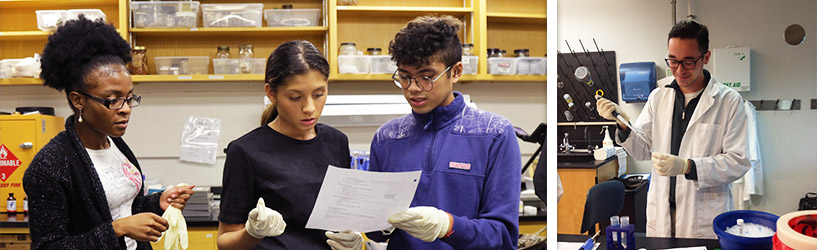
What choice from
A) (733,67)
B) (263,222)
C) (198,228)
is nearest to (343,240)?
(263,222)

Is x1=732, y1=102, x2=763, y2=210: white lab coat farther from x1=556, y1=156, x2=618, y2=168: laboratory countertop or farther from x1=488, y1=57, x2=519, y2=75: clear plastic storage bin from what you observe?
x1=488, y1=57, x2=519, y2=75: clear plastic storage bin

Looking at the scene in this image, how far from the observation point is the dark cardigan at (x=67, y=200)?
4.99 ft

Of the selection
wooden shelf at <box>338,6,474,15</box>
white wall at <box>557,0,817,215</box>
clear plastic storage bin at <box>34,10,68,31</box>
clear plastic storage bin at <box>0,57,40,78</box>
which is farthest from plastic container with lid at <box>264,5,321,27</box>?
white wall at <box>557,0,817,215</box>

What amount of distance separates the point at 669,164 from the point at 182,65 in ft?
10.5

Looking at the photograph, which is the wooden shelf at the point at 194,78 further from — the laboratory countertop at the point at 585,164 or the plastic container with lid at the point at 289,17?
the laboratory countertop at the point at 585,164

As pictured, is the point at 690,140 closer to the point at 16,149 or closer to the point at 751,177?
the point at 751,177

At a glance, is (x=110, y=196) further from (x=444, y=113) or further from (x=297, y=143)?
(x=444, y=113)

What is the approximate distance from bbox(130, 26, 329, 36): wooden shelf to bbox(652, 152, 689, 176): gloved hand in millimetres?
2719

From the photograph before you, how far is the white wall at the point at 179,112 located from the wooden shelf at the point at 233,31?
1.17 ft

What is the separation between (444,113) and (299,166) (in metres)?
0.41

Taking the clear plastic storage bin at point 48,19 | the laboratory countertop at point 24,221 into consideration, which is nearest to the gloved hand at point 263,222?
the laboratory countertop at point 24,221

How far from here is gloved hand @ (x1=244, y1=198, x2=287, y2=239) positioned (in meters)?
1.38

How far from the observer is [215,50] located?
3906mm

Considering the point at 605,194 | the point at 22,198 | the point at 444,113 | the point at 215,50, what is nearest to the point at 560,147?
the point at 605,194
